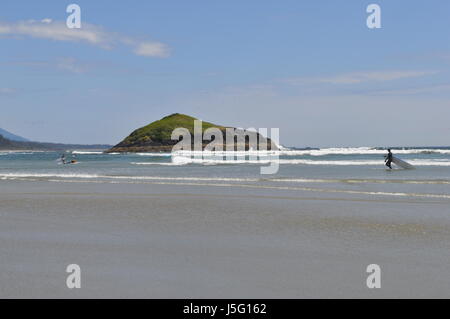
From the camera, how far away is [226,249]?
30.9 feet

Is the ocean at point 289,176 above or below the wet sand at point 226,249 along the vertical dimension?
above

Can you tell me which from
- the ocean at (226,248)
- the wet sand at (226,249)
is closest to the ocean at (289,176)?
the ocean at (226,248)

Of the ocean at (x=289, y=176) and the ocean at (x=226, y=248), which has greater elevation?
the ocean at (x=289, y=176)

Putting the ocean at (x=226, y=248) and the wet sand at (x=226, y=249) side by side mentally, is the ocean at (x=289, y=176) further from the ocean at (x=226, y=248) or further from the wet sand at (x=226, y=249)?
the wet sand at (x=226, y=249)

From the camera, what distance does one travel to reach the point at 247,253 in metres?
9.07

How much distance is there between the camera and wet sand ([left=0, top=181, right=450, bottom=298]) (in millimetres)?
6852

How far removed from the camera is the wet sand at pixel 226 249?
6852 mm

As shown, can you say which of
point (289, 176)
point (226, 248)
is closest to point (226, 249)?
point (226, 248)

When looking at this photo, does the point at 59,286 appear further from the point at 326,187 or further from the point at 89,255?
the point at 326,187

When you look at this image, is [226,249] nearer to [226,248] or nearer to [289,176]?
[226,248]

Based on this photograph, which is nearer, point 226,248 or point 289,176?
point 226,248

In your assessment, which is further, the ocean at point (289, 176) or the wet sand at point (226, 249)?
the ocean at point (289, 176)

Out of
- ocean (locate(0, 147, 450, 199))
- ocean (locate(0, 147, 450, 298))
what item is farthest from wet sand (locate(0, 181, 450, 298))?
ocean (locate(0, 147, 450, 199))

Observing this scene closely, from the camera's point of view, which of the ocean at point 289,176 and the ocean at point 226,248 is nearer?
the ocean at point 226,248
